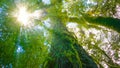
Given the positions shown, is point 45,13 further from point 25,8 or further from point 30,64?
point 30,64

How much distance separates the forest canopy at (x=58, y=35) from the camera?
3.10m

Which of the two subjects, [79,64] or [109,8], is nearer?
[79,64]

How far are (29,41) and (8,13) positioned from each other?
19.5 inches

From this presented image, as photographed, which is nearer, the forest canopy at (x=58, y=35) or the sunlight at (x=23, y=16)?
the forest canopy at (x=58, y=35)

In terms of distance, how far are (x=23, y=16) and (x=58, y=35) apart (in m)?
1.36

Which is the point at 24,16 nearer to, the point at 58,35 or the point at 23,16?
the point at 23,16

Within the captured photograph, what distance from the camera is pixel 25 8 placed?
3584mm

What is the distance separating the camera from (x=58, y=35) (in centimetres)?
473

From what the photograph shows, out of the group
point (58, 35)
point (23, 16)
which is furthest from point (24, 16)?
point (58, 35)

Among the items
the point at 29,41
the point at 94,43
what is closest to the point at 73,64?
the point at 94,43

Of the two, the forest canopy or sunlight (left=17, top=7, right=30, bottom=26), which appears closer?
the forest canopy

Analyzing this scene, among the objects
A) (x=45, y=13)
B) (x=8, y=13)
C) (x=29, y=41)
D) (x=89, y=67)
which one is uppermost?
(x=45, y=13)

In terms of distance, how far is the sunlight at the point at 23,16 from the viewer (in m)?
3.36

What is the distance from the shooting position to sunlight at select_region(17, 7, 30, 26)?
11.0 ft
